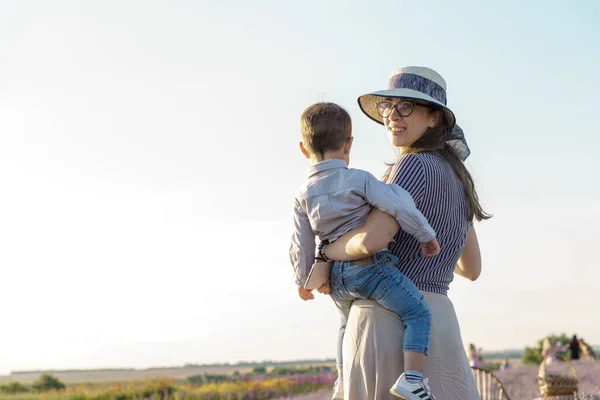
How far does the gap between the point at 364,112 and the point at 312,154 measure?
2.63 ft

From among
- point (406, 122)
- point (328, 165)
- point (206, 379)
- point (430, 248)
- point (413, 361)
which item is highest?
point (406, 122)

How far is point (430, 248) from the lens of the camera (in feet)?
11.2

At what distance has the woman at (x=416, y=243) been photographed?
11.0ft

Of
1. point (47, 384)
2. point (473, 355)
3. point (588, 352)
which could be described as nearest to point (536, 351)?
point (588, 352)

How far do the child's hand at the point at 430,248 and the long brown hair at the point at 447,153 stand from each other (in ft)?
1.45

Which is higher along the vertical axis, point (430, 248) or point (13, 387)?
point (430, 248)

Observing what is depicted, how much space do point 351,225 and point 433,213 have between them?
41 centimetres

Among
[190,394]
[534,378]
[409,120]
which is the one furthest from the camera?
[190,394]

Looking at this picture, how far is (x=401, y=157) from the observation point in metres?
3.59

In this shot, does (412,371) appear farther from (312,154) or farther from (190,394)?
(190,394)

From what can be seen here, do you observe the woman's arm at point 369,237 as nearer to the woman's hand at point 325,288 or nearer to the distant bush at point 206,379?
the woman's hand at point 325,288

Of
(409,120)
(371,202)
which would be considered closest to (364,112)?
(409,120)

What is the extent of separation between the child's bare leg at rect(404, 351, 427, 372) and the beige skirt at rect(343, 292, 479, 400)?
2.6 inches

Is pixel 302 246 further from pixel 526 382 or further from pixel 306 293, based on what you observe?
pixel 526 382
